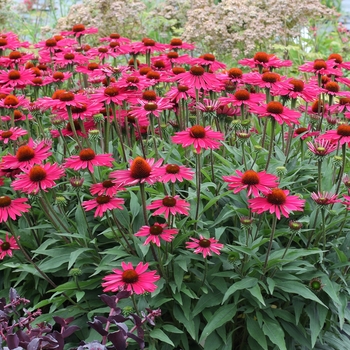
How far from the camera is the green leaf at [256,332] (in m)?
2.15

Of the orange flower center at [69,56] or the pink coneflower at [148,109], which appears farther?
the orange flower center at [69,56]

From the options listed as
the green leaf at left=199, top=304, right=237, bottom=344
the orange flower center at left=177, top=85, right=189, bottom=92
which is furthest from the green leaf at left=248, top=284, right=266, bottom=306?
the orange flower center at left=177, top=85, right=189, bottom=92

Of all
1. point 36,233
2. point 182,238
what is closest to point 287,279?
point 182,238

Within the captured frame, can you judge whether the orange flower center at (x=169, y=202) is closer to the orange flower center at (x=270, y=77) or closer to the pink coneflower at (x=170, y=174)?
the pink coneflower at (x=170, y=174)

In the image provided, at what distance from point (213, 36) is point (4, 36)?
4.83 ft

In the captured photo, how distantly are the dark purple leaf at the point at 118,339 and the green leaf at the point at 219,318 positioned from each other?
1.83 feet

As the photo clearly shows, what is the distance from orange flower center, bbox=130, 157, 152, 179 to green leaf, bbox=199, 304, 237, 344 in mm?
583

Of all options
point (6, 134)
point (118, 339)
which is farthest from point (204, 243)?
point (6, 134)

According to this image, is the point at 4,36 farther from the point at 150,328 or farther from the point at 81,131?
the point at 150,328

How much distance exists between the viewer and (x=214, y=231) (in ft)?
7.95

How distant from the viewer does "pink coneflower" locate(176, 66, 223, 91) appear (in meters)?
2.63

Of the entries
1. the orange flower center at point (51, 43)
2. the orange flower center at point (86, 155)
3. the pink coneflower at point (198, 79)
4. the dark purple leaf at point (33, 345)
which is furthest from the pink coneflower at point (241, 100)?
the orange flower center at point (51, 43)

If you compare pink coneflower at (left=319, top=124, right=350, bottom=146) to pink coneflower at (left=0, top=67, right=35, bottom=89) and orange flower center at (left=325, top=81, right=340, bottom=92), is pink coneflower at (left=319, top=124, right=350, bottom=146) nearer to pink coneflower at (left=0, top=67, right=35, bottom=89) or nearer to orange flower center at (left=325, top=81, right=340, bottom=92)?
orange flower center at (left=325, top=81, right=340, bottom=92)

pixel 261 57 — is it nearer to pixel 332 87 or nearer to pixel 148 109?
pixel 332 87
